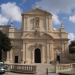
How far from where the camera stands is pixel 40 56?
60594 mm

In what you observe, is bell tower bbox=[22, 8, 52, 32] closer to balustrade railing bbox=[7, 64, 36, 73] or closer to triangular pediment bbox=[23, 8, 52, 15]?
triangular pediment bbox=[23, 8, 52, 15]

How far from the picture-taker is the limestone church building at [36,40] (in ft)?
196

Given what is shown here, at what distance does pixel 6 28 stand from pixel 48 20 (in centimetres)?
894

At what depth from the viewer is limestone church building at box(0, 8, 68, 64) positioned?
59688mm

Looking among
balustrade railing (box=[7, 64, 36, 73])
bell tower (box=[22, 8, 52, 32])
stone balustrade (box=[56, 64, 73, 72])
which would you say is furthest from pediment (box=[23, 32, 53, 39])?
balustrade railing (box=[7, 64, 36, 73])

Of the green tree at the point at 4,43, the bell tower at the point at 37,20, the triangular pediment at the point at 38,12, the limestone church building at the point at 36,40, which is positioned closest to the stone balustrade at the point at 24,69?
the green tree at the point at 4,43

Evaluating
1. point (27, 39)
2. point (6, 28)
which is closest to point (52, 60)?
point (27, 39)

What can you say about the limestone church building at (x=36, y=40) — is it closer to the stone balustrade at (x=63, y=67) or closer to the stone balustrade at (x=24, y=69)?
the stone balustrade at (x=63, y=67)

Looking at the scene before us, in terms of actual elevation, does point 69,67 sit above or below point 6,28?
below

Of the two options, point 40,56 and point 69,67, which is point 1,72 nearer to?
point 69,67

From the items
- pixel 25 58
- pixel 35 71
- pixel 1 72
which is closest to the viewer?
pixel 1 72

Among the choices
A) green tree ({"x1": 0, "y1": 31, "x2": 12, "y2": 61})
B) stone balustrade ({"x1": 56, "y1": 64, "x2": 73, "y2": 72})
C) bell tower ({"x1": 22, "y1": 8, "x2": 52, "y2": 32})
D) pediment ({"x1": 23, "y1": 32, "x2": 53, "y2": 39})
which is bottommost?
stone balustrade ({"x1": 56, "y1": 64, "x2": 73, "y2": 72})

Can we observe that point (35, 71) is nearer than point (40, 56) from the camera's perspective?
Yes

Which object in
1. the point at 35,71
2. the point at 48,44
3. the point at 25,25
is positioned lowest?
the point at 35,71
